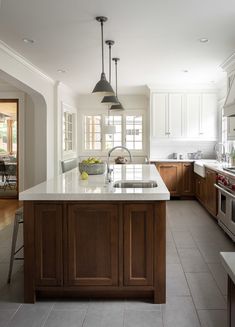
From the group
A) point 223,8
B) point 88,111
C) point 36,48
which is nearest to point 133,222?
point 223,8

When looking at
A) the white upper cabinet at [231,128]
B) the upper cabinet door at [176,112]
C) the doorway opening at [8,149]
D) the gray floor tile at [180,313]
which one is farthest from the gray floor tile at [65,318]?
the doorway opening at [8,149]

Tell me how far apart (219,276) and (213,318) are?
2.61 ft

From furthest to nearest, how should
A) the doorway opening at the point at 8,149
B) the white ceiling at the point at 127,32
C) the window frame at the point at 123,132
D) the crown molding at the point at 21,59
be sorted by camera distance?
the doorway opening at the point at 8,149 → the window frame at the point at 123,132 → the crown molding at the point at 21,59 → the white ceiling at the point at 127,32

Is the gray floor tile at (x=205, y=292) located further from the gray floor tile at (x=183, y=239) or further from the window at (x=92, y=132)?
the window at (x=92, y=132)

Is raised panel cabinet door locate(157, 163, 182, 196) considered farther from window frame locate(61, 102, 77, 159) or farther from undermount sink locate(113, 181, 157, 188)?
undermount sink locate(113, 181, 157, 188)

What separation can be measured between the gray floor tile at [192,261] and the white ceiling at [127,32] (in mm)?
2561

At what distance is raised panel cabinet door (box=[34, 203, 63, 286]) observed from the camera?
2.53 metres

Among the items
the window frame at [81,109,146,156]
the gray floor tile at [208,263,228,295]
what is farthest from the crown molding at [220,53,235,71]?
the window frame at [81,109,146,156]

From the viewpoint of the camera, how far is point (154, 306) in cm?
251

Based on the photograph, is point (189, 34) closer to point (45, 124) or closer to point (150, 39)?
point (150, 39)

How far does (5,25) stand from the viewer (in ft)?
11.4

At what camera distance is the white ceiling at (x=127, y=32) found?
3.04 metres

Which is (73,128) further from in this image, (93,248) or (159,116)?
(93,248)

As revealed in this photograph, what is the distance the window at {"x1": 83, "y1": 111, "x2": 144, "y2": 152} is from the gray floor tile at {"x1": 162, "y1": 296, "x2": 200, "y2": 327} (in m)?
6.06
